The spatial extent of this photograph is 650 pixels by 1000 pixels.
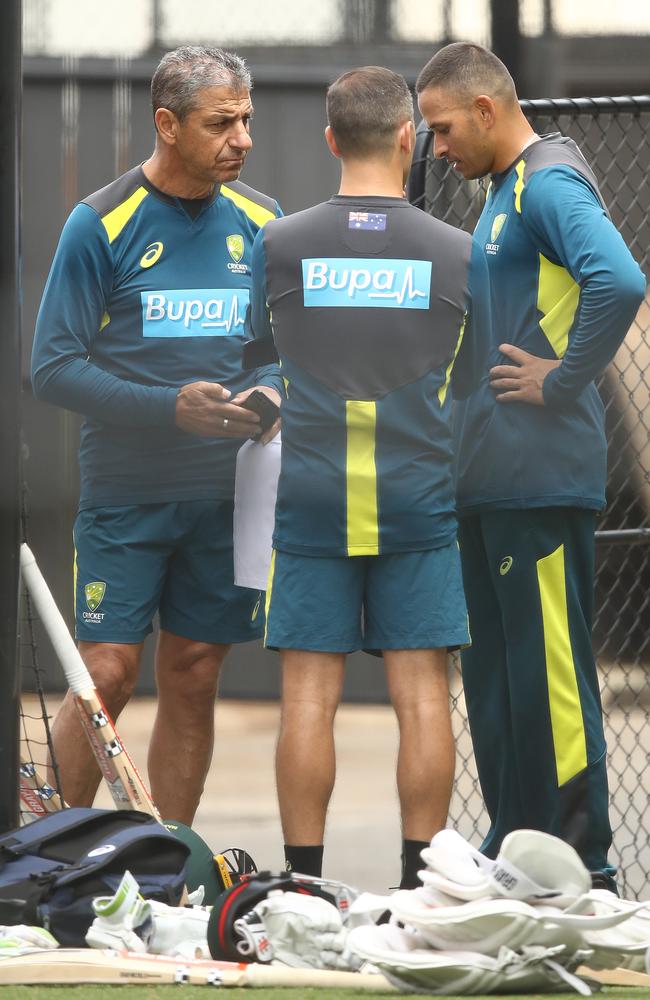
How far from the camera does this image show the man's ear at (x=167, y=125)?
3.75 metres

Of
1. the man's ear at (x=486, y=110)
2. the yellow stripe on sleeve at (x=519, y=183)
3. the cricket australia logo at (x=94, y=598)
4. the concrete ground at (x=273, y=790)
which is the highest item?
the man's ear at (x=486, y=110)

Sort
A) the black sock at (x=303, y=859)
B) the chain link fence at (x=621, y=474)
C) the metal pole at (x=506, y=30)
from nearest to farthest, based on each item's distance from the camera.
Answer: the black sock at (x=303, y=859), the chain link fence at (x=621, y=474), the metal pole at (x=506, y=30)

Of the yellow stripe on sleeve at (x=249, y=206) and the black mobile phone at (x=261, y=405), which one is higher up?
the yellow stripe on sleeve at (x=249, y=206)

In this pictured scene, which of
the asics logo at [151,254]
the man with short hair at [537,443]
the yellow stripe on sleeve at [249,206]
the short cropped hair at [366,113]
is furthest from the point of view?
the yellow stripe on sleeve at [249,206]

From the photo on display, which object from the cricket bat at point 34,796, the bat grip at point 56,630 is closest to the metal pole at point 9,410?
the bat grip at point 56,630

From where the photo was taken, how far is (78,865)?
2982mm

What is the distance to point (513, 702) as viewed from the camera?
350 centimetres

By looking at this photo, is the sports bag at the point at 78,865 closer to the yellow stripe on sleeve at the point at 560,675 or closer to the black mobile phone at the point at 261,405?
the yellow stripe on sleeve at the point at 560,675

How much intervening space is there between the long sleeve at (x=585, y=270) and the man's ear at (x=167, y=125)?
83 cm

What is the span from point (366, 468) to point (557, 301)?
1.87 feet

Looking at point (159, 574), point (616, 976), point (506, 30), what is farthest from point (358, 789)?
point (506, 30)

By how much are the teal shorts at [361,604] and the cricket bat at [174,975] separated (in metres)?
0.73

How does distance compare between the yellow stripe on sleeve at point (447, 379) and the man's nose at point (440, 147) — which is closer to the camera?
the yellow stripe on sleeve at point (447, 379)

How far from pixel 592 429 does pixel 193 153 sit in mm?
1070
